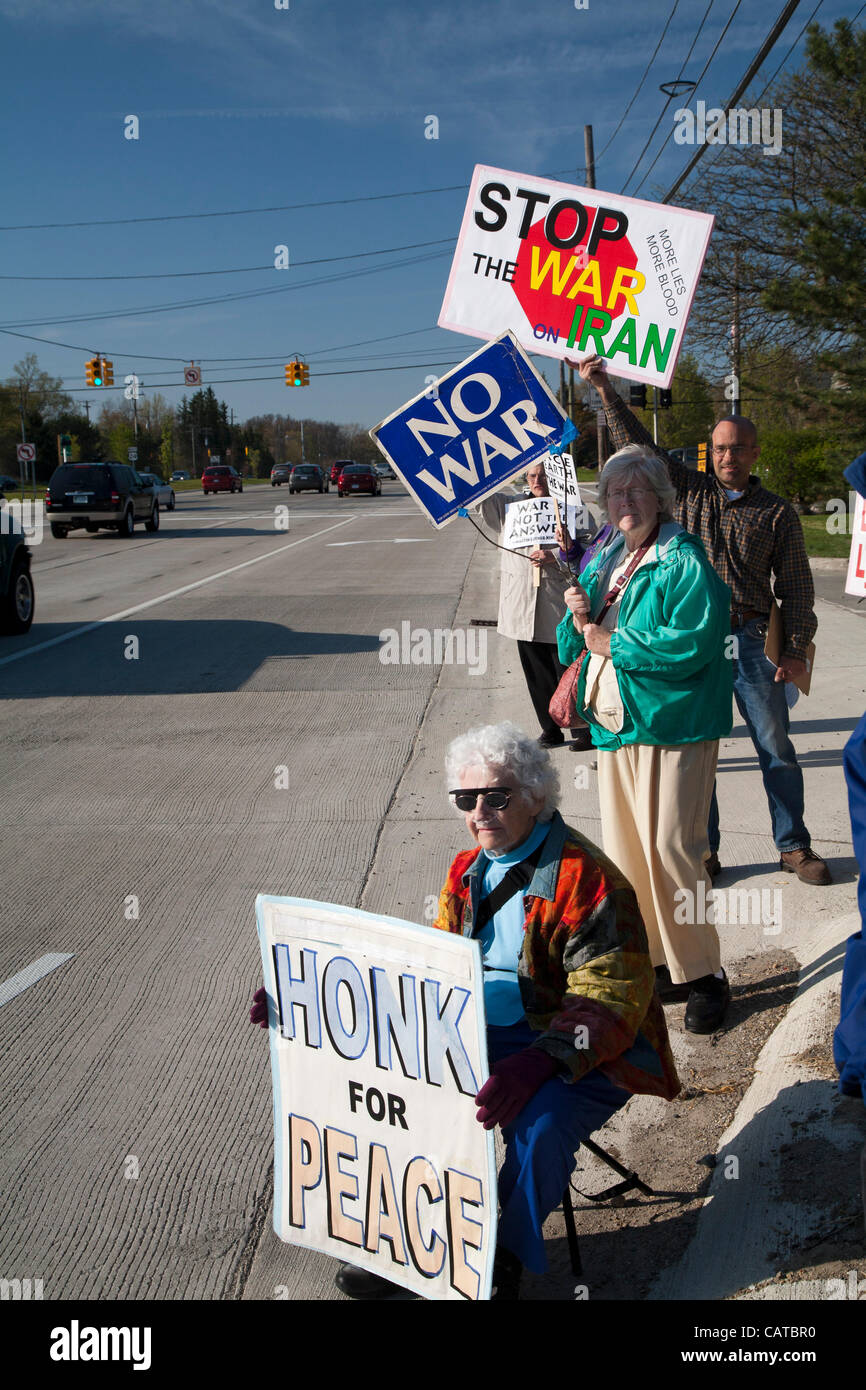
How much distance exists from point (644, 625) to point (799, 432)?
28477 millimetres

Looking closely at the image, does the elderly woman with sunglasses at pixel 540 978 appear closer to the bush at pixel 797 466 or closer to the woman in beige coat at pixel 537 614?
the woman in beige coat at pixel 537 614

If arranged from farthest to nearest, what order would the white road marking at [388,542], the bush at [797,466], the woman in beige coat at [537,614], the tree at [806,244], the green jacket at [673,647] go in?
the bush at [797,466]
the white road marking at [388,542]
the tree at [806,244]
the woman in beige coat at [537,614]
the green jacket at [673,647]

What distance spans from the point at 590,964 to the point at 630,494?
1.68 m

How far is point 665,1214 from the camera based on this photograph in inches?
123

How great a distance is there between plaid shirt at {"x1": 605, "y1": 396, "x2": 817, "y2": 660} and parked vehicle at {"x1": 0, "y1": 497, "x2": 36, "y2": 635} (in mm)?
9370

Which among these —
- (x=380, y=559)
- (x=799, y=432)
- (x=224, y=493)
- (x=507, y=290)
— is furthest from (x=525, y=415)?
(x=224, y=493)

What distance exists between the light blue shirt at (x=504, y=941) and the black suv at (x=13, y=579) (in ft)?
35.6

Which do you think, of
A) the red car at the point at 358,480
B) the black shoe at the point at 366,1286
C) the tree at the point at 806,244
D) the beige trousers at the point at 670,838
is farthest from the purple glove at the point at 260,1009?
the red car at the point at 358,480

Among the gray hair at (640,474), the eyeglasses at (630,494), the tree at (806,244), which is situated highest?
the tree at (806,244)

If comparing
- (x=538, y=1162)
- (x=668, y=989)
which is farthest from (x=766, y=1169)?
(x=668, y=989)

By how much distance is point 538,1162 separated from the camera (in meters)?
2.61

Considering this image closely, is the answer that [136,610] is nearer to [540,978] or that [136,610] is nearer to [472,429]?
[472,429]

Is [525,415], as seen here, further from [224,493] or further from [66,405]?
[66,405]

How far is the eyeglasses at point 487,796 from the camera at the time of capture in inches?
115
